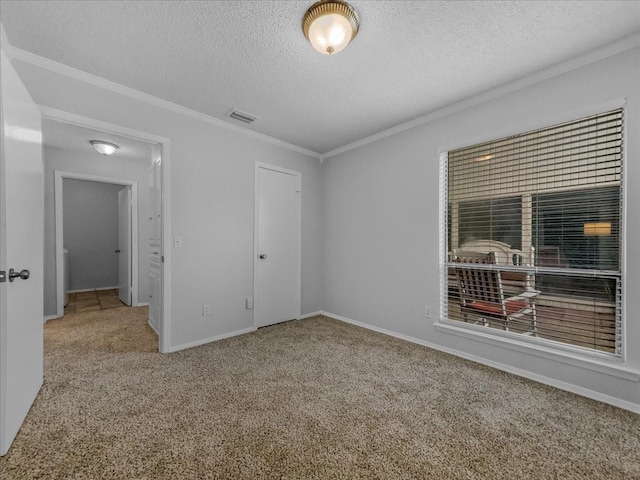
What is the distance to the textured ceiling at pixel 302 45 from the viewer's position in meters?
1.67

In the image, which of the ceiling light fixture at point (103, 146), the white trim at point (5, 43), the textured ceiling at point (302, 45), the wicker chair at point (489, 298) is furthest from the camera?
the ceiling light fixture at point (103, 146)

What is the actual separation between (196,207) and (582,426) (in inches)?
141

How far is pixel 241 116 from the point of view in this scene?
3039mm

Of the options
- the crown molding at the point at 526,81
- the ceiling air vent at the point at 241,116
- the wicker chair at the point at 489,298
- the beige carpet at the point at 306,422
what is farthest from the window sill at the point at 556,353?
the ceiling air vent at the point at 241,116

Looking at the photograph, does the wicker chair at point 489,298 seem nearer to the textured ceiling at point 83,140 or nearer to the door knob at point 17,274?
the door knob at point 17,274

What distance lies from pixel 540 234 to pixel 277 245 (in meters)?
2.84

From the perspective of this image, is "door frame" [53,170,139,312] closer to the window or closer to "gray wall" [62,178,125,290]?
"gray wall" [62,178,125,290]

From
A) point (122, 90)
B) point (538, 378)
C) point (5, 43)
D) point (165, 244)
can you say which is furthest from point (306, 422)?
point (5, 43)

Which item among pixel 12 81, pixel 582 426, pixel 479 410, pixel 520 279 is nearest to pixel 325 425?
pixel 479 410

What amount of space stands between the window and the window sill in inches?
2.6

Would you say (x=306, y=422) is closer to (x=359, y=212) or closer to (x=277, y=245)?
(x=277, y=245)

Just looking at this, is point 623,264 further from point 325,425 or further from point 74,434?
point 74,434

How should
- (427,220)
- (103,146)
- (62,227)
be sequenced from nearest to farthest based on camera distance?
1. (427,220)
2. (103,146)
3. (62,227)

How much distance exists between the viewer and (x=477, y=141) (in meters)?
2.64
